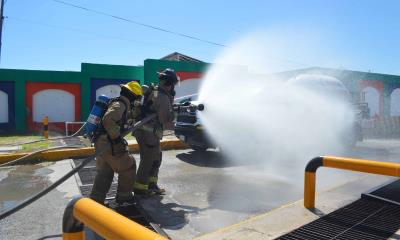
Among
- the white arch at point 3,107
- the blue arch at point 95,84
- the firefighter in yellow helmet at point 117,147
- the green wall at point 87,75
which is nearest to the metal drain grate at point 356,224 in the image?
the firefighter in yellow helmet at point 117,147

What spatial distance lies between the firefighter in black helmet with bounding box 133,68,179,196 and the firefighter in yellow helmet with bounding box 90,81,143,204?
44cm

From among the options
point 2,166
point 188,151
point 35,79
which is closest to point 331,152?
point 188,151

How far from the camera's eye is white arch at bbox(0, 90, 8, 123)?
18.2 meters

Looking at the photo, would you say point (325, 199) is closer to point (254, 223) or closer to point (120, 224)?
point (254, 223)

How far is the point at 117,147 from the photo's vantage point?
16.5 ft

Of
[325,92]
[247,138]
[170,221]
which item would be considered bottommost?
[170,221]

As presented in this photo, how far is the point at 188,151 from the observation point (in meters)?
10.7

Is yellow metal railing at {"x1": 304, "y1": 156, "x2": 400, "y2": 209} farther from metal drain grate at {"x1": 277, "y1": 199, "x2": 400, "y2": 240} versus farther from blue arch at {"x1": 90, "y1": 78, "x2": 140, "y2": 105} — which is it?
blue arch at {"x1": 90, "y1": 78, "x2": 140, "y2": 105}

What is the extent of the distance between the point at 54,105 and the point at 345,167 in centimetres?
1704

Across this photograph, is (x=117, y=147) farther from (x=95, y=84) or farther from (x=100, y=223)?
(x=95, y=84)

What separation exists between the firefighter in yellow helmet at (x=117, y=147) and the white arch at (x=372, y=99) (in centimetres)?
2467

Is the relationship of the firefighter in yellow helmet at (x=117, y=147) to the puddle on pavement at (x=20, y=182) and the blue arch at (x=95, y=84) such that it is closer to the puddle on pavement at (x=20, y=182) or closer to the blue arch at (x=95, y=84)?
the puddle on pavement at (x=20, y=182)

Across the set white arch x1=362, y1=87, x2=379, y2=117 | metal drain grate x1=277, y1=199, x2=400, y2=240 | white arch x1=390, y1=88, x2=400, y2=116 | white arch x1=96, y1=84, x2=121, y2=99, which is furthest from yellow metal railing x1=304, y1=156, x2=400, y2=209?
white arch x1=390, y1=88, x2=400, y2=116

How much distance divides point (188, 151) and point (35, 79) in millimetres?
11211
